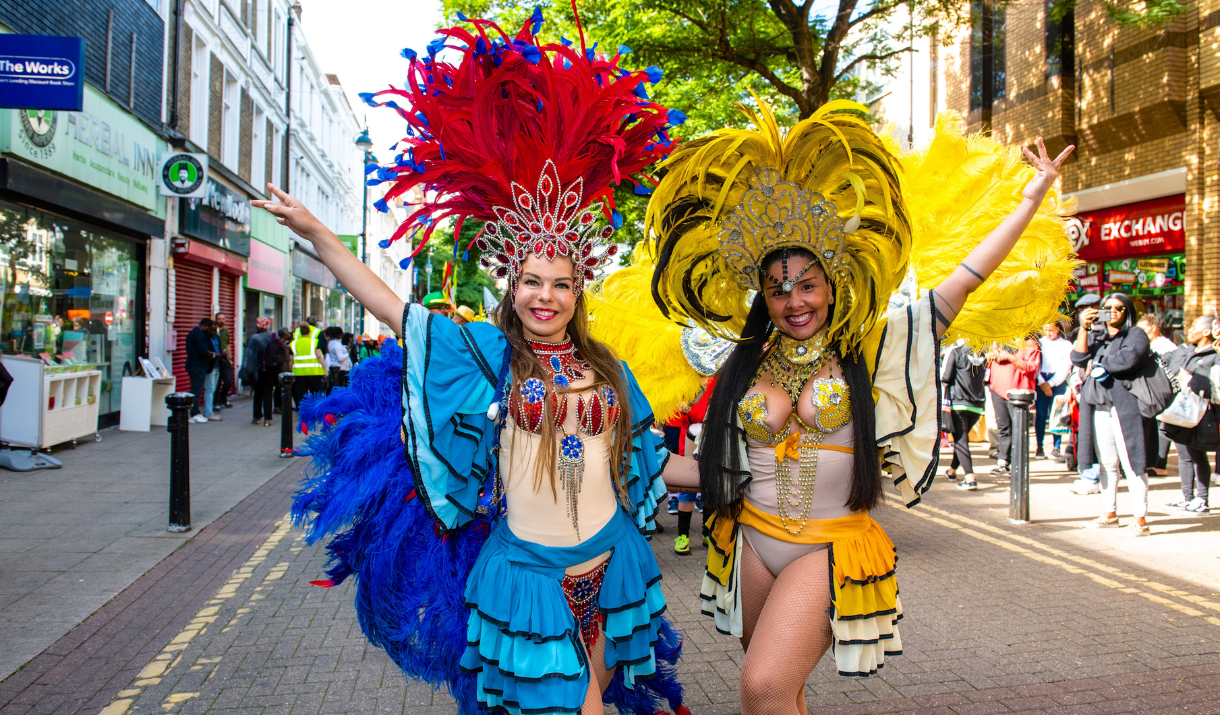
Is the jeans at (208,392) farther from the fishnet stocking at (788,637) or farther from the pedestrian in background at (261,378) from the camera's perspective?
the fishnet stocking at (788,637)

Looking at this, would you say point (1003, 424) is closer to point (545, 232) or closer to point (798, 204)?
point (798, 204)

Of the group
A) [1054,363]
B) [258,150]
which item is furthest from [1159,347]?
[258,150]

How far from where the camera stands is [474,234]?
2.71 m

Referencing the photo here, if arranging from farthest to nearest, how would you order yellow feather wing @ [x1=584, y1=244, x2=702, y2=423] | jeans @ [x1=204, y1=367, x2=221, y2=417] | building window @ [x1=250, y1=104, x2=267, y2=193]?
building window @ [x1=250, y1=104, x2=267, y2=193]
jeans @ [x1=204, y1=367, x2=221, y2=417]
yellow feather wing @ [x1=584, y1=244, x2=702, y2=423]

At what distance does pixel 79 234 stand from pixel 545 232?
12004mm

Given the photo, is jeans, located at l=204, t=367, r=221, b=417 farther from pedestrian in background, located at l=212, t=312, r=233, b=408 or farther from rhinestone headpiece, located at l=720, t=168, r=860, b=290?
rhinestone headpiece, located at l=720, t=168, r=860, b=290

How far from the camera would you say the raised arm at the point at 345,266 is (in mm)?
2377

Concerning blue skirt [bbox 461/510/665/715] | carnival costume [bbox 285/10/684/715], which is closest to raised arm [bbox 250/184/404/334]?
carnival costume [bbox 285/10/684/715]

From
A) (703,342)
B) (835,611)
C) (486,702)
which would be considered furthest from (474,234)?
(703,342)

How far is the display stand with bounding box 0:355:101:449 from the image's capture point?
28.8ft

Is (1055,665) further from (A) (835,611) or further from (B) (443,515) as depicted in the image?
(B) (443,515)

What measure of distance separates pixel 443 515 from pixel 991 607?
12.7 ft

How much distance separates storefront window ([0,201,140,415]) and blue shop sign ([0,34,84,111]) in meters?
3.23

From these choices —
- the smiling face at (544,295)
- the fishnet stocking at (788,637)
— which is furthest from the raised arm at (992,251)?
the smiling face at (544,295)
